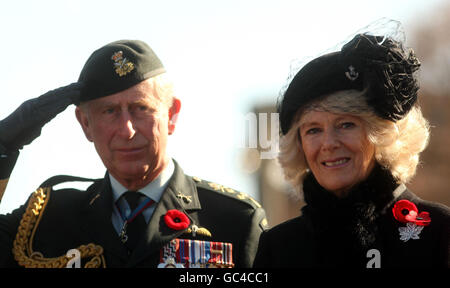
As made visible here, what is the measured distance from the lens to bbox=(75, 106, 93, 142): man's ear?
17.8 feet

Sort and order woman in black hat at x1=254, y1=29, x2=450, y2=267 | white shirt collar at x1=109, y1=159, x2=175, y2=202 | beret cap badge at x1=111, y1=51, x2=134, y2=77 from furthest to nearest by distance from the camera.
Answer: beret cap badge at x1=111, y1=51, x2=134, y2=77, white shirt collar at x1=109, y1=159, x2=175, y2=202, woman in black hat at x1=254, y1=29, x2=450, y2=267

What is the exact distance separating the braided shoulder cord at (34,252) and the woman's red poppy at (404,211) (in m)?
1.84

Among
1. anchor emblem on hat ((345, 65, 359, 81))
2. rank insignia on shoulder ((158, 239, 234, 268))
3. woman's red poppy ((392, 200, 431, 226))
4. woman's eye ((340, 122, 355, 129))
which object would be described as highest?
anchor emblem on hat ((345, 65, 359, 81))

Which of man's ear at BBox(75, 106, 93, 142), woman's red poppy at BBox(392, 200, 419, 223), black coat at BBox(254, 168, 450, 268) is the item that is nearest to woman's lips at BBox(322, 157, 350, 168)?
black coat at BBox(254, 168, 450, 268)

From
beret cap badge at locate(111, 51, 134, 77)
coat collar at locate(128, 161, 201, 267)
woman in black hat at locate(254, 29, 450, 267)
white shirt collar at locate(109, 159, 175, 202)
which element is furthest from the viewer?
beret cap badge at locate(111, 51, 134, 77)

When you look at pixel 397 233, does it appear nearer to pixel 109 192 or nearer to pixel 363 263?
pixel 363 263

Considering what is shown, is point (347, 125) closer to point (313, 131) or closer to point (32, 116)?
point (313, 131)

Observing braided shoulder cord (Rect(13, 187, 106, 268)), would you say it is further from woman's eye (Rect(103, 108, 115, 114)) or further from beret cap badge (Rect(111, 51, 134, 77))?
beret cap badge (Rect(111, 51, 134, 77))

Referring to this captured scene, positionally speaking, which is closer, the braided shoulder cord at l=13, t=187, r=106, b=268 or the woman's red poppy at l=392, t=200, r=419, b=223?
the woman's red poppy at l=392, t=200, r=419, b=223

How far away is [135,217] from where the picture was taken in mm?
5250

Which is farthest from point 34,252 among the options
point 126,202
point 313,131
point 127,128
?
point 313,131

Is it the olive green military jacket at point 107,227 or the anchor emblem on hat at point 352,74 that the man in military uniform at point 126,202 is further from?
the anchor emblem on hat at point 352,74

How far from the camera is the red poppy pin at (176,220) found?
5215 mm

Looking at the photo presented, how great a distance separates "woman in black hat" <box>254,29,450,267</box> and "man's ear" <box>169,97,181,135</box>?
97 cm
